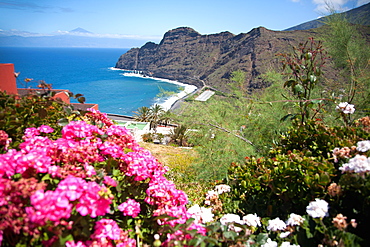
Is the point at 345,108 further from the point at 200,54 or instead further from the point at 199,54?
the point at 199,54

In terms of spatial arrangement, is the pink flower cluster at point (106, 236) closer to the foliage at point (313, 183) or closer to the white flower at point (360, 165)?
the foliage at point (313, 183)

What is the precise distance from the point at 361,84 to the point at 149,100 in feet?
227

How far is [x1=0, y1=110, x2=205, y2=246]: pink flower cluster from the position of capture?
1.18 metres

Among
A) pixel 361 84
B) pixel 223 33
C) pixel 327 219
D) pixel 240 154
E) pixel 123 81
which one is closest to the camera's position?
pixel 327 219

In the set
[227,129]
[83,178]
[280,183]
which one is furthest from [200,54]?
[83,178]

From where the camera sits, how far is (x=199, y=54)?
376ft

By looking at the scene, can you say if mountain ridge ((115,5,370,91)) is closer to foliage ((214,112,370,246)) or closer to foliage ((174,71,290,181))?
foliage ((174,71,290,181))

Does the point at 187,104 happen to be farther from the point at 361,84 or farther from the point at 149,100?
the point at 149,100

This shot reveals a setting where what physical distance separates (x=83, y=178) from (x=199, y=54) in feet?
384

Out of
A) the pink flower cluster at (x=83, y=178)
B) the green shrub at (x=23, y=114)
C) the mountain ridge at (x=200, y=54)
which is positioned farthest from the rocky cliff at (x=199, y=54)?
the pink flower cluster at (x=83, y=178)

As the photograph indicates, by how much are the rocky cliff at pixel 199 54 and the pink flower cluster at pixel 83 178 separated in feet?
221

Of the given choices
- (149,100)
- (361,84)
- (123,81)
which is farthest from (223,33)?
(361,84)

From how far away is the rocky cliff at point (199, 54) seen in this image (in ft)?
242

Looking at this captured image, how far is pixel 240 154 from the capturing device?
10.8 feet
